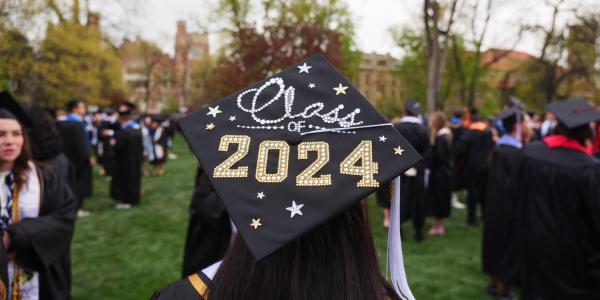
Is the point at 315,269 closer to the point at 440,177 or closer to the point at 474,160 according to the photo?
the point at 440,177

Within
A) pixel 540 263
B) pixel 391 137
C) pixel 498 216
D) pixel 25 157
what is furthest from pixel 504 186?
pixel 25 157

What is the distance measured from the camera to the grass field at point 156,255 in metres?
4.62

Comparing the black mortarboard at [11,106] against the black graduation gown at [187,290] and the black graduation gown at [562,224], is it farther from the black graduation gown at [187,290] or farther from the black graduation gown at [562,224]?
the black graduation gown at [562,224]

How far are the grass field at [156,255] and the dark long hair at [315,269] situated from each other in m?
3.60

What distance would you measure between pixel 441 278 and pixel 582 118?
2.43 metres

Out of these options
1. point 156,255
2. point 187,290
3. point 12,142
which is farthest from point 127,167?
point 187,290

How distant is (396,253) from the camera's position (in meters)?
1.42

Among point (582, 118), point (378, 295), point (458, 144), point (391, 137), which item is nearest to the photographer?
point (378, 295)

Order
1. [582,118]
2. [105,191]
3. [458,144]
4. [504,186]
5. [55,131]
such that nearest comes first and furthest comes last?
[582,118] < [504,186] < [55,131] < [458,144] < [105,191]

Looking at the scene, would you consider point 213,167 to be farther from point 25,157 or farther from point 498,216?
point 498,216

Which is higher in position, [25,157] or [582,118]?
[582,118]

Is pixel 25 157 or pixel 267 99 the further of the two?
pixel 25 157

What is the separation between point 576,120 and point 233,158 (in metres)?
3.22

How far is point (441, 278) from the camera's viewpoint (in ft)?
16.1
